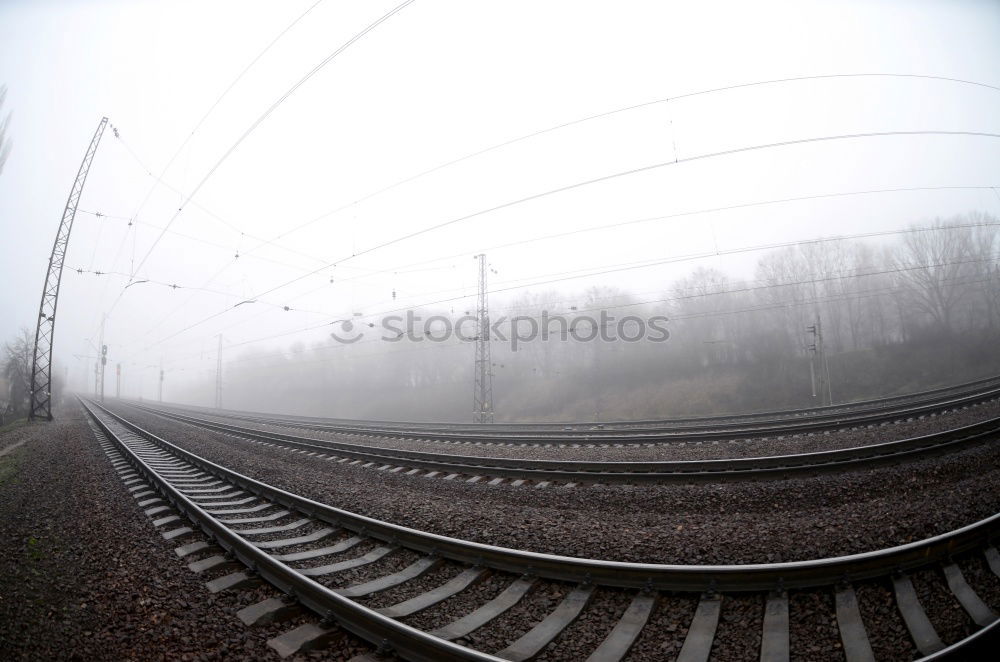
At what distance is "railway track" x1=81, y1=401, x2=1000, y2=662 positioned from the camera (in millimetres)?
3080

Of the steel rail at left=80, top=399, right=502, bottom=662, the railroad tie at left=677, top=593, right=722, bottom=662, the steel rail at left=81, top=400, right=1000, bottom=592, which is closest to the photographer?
the steel rail at left=80, top=399, right=502, bottom=662

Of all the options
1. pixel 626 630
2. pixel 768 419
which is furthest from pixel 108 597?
pixel 768 419

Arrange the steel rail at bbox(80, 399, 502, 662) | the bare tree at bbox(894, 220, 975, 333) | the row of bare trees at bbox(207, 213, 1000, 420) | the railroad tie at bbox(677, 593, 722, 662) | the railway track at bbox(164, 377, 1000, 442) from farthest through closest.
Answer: the bare tree at bbox(894, 220, 975, 333) < the row of bare trees at bbox(207, 213, 1000, 420) < the railway track at bbox(164, 377, 1000, 442) < the railroad tie at bbox(677, 593, 722, 662) < the steel rail at bbox(80, 399, 502, 662)

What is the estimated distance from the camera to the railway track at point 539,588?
308cm

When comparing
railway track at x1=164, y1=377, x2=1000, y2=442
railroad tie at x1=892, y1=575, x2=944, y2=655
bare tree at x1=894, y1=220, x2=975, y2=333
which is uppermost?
bare tree at x1=894, y1=220, x2=975, y2=333

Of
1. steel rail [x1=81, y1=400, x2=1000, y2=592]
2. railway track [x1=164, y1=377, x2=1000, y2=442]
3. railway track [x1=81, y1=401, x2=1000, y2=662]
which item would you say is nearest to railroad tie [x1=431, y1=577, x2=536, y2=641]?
railway track [x1=81, y1=401, x2=1000, y2=662]

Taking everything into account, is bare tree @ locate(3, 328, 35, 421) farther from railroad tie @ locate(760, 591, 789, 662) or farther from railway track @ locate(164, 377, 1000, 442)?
railroad tie @ locate(760, 591, 789, 662)

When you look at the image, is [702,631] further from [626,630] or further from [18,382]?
[18,382]

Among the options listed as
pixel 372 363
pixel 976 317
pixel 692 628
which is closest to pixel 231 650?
pixel 692 628

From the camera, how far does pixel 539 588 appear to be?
4.07 metres

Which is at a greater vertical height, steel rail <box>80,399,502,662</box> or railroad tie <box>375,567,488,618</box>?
steel rail <box>80,399,502,662</box>

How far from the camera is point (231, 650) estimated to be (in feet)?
10.6

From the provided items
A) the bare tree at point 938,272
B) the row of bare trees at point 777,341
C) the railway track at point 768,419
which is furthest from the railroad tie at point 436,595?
the bare tree at point 938,272

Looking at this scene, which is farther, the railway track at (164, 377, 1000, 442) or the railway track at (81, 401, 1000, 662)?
the railway track at (164, 377, 1000, 442)
